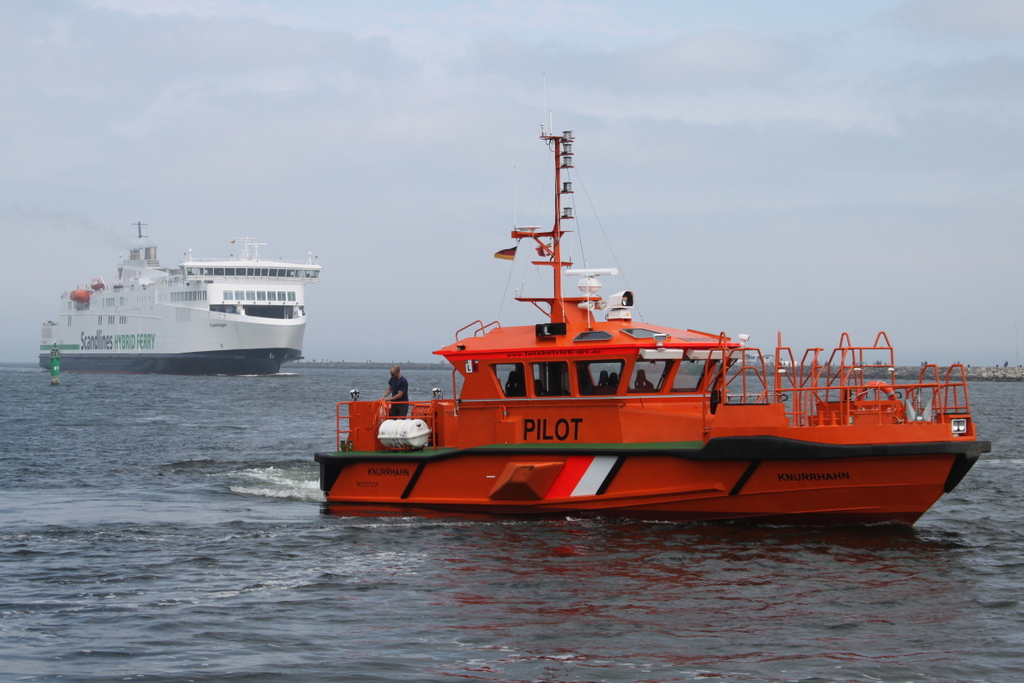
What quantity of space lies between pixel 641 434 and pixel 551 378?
1.35 metres

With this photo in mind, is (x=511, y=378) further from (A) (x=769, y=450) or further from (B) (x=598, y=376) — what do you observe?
(A) (x=769, y=450)

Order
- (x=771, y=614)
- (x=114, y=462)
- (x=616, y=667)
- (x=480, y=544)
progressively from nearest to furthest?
1. (x=616, y=667)
2. (x=771, y=614)
3. (x=480, y=544)
4. (x=114, y=462)

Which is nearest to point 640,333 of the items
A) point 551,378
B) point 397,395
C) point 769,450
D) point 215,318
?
point 551,378

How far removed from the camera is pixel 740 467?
11938 mm

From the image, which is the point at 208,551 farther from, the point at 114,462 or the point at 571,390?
the point at 114,462

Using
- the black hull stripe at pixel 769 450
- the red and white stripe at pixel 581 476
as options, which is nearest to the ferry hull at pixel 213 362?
the red and white stripe at pixel 581 476

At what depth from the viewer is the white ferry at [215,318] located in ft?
245

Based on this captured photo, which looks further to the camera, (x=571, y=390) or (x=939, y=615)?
(x=571, y=390)

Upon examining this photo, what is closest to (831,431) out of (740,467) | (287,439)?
(740,467)

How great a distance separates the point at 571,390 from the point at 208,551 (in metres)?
4.67

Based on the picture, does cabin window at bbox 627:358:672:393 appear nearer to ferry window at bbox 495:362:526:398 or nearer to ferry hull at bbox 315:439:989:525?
ferry hull at bbox 315:439:989:525

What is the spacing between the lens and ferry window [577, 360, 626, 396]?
12.7 m

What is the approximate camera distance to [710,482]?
12070 mm

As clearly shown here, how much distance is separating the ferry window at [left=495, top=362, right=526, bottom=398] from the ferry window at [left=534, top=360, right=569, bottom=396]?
7.6 inches
